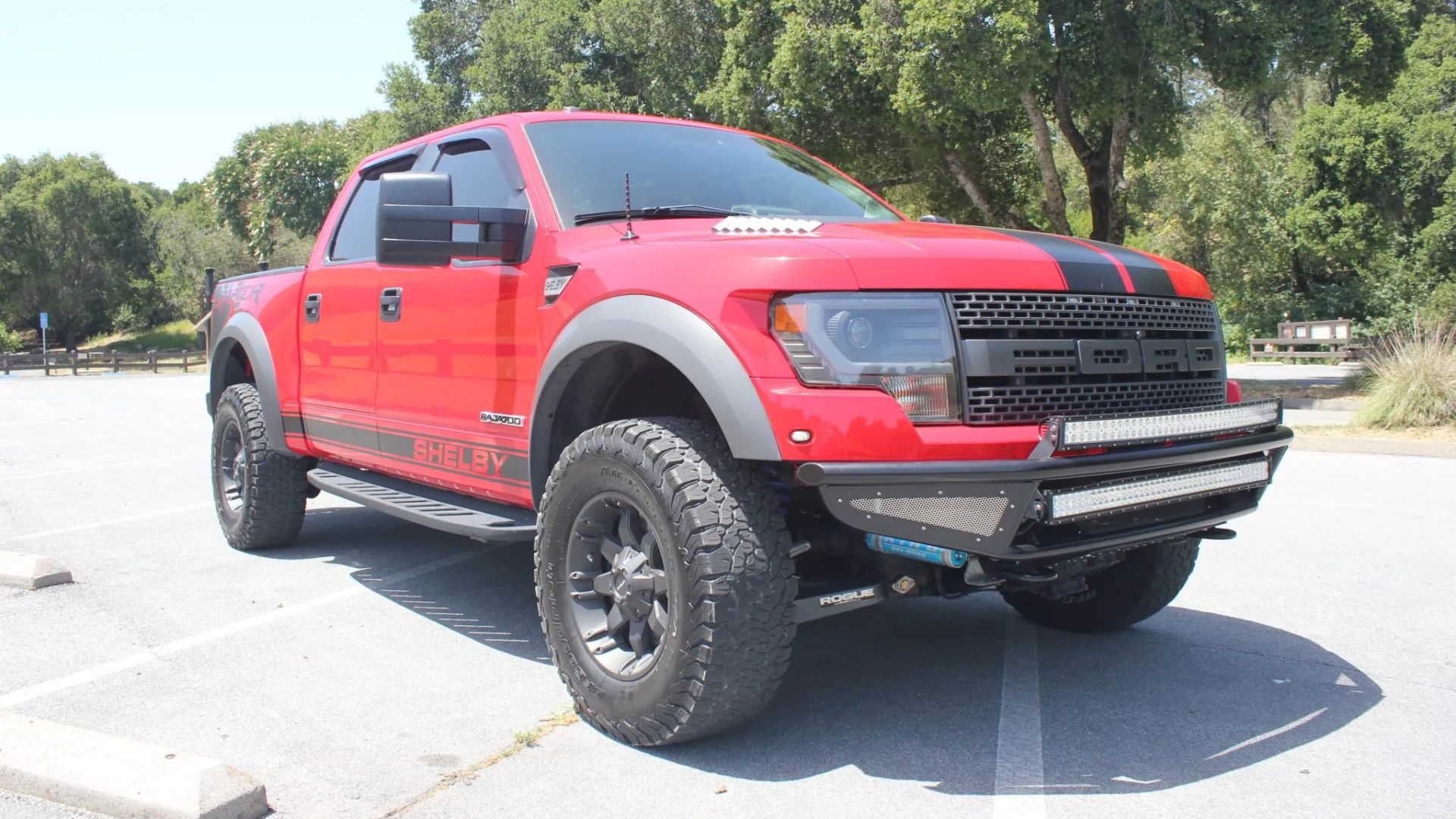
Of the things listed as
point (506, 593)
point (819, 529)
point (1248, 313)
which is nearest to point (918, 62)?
point (506, 593)

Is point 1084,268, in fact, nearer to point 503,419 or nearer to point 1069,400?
point 1069,400

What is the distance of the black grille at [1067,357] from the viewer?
2.95 meters

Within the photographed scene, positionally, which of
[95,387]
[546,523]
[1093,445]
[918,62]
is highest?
[918,62]

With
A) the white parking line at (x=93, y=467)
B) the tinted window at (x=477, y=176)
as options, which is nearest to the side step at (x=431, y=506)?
the tinted window at (x=477, y=176)

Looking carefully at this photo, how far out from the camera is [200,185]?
99.1 meters

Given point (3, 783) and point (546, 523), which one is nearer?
point (3, 783)

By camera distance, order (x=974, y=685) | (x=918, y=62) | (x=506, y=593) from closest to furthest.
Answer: (x=974, y=685) → (x=506, y=593) → (x=918, y=62)

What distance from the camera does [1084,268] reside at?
10.5 feet

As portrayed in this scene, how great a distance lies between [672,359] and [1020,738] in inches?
59.6

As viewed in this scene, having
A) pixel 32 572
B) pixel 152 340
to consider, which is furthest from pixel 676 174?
pixel 152 340

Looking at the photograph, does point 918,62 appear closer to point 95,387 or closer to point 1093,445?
point 1093,445

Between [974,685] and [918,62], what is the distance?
1409 centimetres

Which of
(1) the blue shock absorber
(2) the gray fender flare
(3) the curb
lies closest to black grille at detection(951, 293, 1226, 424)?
(1) the blue shock absorber

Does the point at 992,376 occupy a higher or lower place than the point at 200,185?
lower
